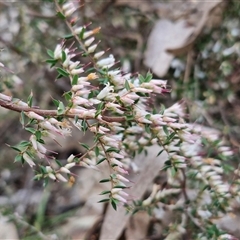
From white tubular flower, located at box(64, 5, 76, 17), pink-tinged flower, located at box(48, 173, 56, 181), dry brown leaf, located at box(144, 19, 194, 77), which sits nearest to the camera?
pink-tinged flower, located at box(48, 173, 56, 181)

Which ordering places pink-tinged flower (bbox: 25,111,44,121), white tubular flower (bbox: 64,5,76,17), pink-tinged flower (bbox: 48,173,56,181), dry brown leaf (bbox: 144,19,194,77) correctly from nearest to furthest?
1. pink-tinged flower (bbox: 25,111,44,121)
2. pink-tinged flower (bbox: 48,173,56,181)
3. white tubular flower (bbox: 64,5,76,17)
4. dry brown leaf (bbox: 144,19,194,77)

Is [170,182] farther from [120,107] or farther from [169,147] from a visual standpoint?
[120,107]

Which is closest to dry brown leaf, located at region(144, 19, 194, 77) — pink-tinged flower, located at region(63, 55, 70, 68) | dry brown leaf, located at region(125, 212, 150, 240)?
dry brown leaf, located at region(125, 212, 150, 240)

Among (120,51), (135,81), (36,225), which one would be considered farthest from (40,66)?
(135,81)

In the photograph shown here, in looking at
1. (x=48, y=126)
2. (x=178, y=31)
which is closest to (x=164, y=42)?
(x=178, y=31)

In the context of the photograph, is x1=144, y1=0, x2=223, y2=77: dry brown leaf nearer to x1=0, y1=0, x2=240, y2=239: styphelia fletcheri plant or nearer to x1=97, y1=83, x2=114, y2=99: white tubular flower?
x1=0, y1=0, x2=240, y2=239: styphelia fletcheri plant

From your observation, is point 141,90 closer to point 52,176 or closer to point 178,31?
point 52,176
